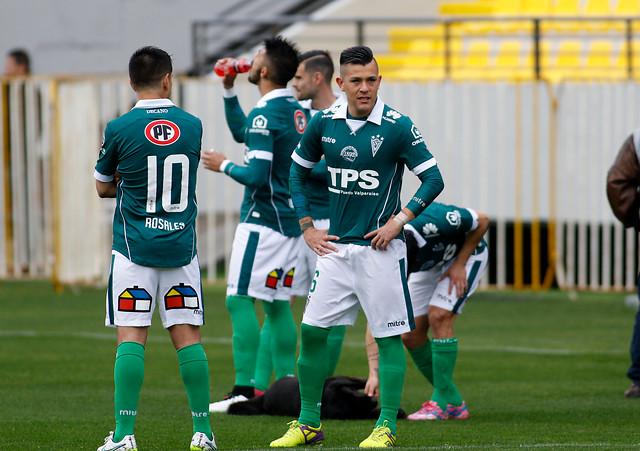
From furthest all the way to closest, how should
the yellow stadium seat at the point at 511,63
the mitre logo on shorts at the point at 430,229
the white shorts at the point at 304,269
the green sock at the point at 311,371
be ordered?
the yellow stadium seat at the point at 511,63
the white shorts at the point at 304,269
the mitre logo on shorts at the point at 430,229
the green sock at the point at 311,371

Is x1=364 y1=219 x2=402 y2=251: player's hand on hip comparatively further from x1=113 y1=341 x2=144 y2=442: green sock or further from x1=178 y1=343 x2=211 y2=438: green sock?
x1=113 y1=341 x2=144 y2=442: green sock

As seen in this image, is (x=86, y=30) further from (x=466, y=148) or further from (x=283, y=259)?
(x=283, y=259)

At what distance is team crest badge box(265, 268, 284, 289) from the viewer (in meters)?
7.09

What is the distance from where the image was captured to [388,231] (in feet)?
17.8

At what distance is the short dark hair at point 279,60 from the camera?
23.5ft

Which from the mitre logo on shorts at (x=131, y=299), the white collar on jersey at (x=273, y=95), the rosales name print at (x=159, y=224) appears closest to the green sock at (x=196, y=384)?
the mitre logo on shorts at (x=131, y=299)

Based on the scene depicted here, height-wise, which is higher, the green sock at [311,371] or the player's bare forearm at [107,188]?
the player's bare forearm at [107,188]

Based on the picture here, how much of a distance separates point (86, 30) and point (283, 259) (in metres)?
14.4

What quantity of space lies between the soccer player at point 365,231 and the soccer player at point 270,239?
4.74 feet

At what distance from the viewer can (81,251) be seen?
47.8ft

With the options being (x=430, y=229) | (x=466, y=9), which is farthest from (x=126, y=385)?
(x=466, y=9)

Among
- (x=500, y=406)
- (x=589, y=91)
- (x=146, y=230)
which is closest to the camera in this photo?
(x=146, y=230)

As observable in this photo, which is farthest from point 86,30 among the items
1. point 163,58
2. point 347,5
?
point 163,58

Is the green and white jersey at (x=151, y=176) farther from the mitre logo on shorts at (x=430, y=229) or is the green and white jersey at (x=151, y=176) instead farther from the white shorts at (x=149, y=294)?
the mitre logo on shorts at (x=430, y=229)
